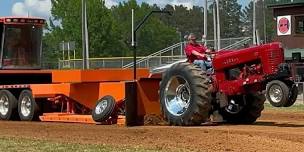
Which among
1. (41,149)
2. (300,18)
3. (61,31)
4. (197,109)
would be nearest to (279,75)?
(197,109)

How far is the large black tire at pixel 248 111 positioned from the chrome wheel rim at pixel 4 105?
654cm

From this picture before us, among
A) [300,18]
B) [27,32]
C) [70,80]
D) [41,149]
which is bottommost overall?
[41,149]

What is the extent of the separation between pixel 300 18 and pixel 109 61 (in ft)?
52.9

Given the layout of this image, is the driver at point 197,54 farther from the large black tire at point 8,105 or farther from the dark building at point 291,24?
the dark building at point 291,24

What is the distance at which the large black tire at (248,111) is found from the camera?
48.4 ft

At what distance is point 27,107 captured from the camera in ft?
58.5

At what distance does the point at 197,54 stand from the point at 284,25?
131 ft

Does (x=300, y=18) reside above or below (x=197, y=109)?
above

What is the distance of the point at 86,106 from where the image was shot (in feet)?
53.6

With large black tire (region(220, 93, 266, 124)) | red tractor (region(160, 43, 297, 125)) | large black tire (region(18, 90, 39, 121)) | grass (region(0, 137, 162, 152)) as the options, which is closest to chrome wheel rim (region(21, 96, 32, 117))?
large black tire (region(18, 90, 39, 121))

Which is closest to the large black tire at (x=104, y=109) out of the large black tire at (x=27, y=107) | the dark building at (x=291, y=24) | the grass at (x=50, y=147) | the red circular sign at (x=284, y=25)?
the large black tire at (x=27, y=107)

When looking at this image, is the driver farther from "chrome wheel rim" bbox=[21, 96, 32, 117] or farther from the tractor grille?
"chrome wheel rim" bbox=[21, 96, 32, 117]

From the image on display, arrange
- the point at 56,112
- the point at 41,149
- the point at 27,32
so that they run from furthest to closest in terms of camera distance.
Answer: the point at 27,32
the point at 56,112
the point at 41,149

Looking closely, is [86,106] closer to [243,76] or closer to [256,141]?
[243,76]
